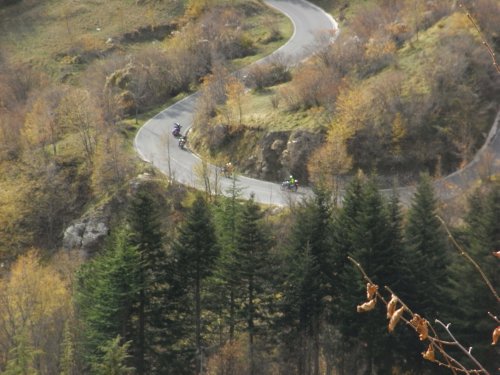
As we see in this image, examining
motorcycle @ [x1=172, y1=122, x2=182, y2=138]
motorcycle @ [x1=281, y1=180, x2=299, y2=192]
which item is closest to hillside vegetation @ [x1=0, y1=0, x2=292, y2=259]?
motorcycle @ [x1=172, y1=122, x2=182, y2=138]

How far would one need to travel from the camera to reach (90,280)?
34.3 m

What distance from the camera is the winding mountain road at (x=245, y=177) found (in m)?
50.7

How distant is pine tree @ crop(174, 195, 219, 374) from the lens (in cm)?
3419

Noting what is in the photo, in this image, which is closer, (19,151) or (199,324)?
(199,324)

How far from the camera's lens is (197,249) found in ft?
112

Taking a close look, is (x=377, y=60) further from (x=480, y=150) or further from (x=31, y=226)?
(x=31, y=226)

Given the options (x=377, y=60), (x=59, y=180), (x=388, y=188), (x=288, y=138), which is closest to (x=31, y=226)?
(x=59, y=180)

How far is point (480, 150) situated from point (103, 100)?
33.6 m

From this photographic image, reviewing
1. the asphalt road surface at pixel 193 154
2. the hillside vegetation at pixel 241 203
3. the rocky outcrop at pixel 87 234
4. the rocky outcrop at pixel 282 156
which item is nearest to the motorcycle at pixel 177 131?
the asphalt road surface at pixel 193 154

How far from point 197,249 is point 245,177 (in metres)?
22.3

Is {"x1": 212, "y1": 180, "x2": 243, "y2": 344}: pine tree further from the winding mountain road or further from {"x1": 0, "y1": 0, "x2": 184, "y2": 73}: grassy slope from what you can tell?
{"x1": 0, "y1": 0, "x2": 184, "y2": 73}: grassy slope

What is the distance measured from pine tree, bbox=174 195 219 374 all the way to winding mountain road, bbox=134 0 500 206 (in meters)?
10.9

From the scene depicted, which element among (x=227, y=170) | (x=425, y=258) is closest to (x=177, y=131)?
(x=227, y=170)

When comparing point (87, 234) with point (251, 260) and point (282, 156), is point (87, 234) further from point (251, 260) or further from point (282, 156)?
point (251, 260)
